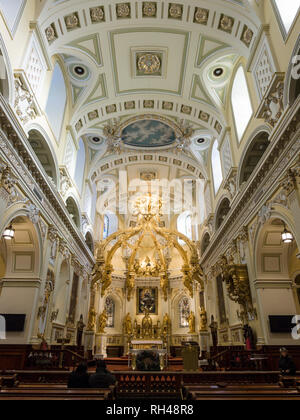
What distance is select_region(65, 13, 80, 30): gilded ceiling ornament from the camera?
1219cm

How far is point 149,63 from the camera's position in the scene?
15109 mm

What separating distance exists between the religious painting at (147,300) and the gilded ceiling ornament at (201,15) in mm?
22578

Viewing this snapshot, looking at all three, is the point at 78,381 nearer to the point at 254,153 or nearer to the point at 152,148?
the point at 254,153

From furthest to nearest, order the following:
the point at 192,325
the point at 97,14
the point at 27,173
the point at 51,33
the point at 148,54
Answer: the point at 192,325, the point at 148,54, the point at 97,14, the point at 51,33, the point at 27,173

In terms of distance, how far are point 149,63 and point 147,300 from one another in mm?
20951

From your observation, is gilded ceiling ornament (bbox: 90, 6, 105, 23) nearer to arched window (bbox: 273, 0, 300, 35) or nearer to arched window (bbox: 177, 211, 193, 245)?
arched window (bbox: 273, 0, 300, 35)

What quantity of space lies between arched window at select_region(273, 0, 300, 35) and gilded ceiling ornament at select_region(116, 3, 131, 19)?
6097mm

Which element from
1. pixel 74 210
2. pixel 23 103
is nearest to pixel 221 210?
pixel 74 210

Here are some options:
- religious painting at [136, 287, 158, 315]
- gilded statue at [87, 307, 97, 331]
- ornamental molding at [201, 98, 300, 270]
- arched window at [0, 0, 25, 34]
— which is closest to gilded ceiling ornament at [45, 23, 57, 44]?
arched window at [0, 0, 25, 34]

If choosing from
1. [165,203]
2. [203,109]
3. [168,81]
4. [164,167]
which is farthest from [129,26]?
[165,203]

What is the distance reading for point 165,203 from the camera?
27.3m

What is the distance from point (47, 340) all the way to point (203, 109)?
559 inches

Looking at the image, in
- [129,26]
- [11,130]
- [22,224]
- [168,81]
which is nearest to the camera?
[11,130]
